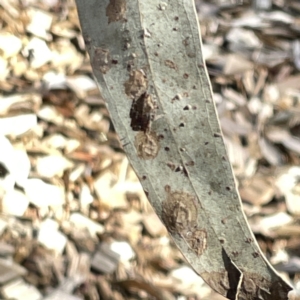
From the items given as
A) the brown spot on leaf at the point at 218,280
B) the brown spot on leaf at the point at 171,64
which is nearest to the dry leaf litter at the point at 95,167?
the brown spot on leaf at the point at 218,280

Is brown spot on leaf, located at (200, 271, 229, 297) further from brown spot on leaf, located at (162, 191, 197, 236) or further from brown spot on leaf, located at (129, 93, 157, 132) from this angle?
brown spot on leaf, located at (129, 93, 157, 132)

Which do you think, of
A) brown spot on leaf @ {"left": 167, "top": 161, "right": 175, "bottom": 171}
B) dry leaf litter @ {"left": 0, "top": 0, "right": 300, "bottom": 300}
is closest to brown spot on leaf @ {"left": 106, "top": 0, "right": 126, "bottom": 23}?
brown spot on leaf @ {"left": 167, "top": 161, "right": 175, "bottom": 171}

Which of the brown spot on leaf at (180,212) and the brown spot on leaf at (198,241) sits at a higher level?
the brown spot on leaf at (180,212)

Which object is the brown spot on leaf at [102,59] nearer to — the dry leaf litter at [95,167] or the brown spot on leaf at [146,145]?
the brown spot on leaf at [146,145]

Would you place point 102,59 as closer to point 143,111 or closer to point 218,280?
point 143,111

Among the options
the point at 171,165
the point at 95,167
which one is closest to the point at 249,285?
the point at 171,165

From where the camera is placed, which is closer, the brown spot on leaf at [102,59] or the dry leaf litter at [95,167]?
the brown spot on leaf at [102,59]

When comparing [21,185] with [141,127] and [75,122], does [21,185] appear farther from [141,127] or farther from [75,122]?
[141,127]
